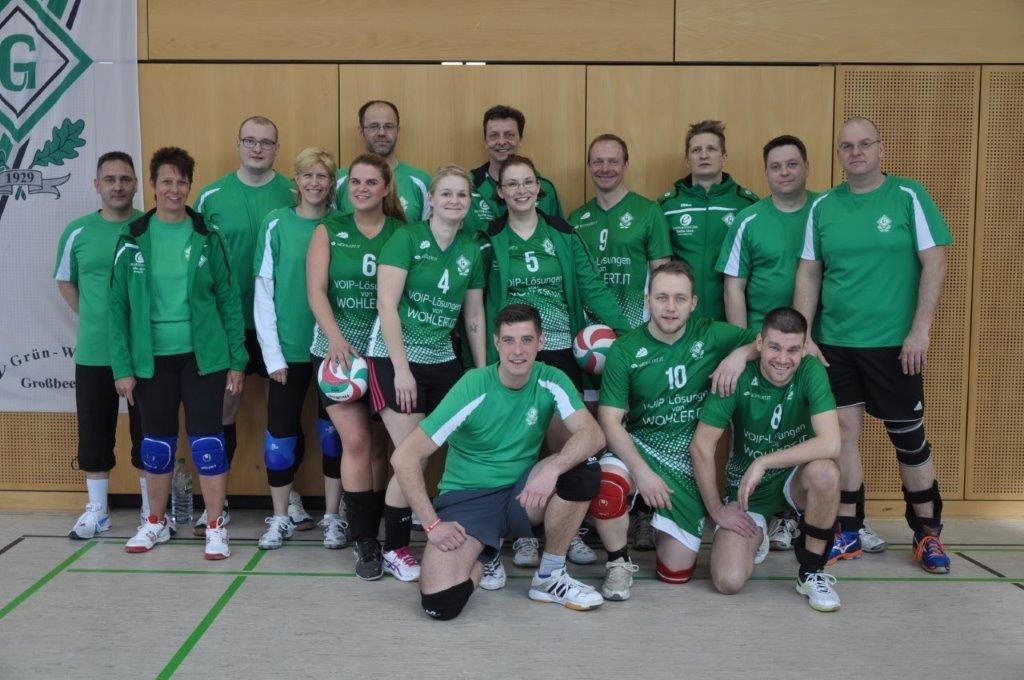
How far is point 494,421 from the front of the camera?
3730 mm

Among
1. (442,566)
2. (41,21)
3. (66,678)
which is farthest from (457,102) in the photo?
(66,678)

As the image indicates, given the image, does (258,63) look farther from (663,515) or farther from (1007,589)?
(1007,589)

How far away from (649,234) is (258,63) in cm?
216

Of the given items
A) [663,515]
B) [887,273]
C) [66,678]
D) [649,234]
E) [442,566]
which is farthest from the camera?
[649,234]

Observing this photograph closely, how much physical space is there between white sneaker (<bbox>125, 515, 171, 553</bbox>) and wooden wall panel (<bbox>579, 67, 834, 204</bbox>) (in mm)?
2665

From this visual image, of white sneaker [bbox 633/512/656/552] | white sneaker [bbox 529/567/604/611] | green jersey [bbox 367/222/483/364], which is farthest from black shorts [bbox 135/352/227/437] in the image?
white sneaker [bbox 633/512/656/552]

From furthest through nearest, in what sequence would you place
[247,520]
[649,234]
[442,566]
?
[247,520], [649,234], [442,566]

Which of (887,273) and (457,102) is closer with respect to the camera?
A: (887,273)

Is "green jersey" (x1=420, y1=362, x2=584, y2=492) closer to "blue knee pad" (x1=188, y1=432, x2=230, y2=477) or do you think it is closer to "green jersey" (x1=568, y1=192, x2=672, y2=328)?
"green jersey" (x1=568, y1=192, x2=672, y2=328)

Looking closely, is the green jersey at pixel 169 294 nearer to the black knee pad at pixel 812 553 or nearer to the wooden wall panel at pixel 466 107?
the wooden wall panel at pixel 466 107

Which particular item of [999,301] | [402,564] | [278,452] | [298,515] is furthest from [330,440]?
[999,301]

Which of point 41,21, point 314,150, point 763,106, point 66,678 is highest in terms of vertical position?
point 41,21

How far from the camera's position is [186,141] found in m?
5.03

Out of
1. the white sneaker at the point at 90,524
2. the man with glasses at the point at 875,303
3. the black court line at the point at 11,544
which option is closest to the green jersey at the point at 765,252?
the man with glasses at the point at 875,303
